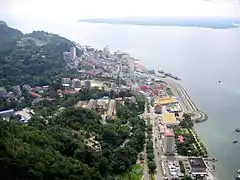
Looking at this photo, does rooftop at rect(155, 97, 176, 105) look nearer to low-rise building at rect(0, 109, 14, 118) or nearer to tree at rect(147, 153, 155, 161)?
tree at rect(147, 153, 155, 161)

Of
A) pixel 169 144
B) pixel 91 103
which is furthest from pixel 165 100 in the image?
pixel 169 144

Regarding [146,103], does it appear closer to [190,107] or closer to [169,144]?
[190,107]

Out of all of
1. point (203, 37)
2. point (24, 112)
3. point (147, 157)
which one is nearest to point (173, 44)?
point (203, 37)

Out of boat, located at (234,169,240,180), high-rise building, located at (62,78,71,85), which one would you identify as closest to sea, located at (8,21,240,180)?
boat, located at (234,169,240,180)

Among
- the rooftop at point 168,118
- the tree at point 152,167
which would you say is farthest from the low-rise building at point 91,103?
the tree at point 152,167

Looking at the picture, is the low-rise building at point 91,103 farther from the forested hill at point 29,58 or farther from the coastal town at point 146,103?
the forested hill at point 29,58

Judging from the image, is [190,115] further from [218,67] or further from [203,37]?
[203,37]
